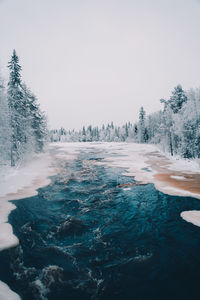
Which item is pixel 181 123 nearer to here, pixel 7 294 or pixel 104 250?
pixel 104 250

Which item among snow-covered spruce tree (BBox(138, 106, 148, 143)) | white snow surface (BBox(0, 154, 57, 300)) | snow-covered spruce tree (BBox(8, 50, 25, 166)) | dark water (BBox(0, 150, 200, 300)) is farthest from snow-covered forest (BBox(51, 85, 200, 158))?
snow-covered spruce tree (BBox(138, 106, 148, 143))

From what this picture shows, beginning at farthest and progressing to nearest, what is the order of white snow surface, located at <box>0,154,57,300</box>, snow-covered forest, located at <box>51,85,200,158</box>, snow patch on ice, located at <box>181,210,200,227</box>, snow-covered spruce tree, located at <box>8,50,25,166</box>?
1. snow-covered forest, located at <box>51,85,200,158</box>
2. snow-covered spruce tree, located at <box>8,50,25,166</box>
3. snow patch on ice, located at <box>181,210,200,227</box>
4. white snow surface, located at <box>0,154,57,300</box>

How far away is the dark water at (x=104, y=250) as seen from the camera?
17.7ft

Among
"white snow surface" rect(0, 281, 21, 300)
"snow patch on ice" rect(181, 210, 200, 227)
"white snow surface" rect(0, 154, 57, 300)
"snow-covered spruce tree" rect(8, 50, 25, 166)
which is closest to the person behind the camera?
"white snow surface" rect(0, 281, 21, 300)

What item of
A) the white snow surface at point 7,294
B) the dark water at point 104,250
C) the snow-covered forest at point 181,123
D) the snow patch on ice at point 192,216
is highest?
the snow-covered forest at point 181,123

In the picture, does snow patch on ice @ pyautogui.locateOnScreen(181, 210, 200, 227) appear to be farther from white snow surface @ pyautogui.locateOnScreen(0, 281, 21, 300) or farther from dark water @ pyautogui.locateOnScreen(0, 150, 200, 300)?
white snow surface @ pyautogui.locateOnScreen(0, 281, 21, 300)

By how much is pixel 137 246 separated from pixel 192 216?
14.5 feet

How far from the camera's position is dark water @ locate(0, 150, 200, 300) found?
5.40 meters

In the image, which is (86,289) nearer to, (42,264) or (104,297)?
(104,297)

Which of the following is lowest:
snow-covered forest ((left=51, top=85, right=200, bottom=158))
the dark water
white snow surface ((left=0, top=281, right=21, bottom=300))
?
the dark water

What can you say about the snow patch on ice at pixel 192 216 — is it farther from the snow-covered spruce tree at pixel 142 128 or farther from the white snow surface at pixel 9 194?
the snow-covered spruce tree at pixel 142 128

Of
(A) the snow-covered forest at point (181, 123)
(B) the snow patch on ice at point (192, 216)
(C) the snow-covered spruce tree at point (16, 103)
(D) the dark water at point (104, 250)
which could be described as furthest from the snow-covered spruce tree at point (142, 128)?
(B) the snow patch on ice at point (192, 216)

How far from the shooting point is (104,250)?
728cm

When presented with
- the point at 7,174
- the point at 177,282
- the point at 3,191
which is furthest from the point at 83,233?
the point at 7,174
